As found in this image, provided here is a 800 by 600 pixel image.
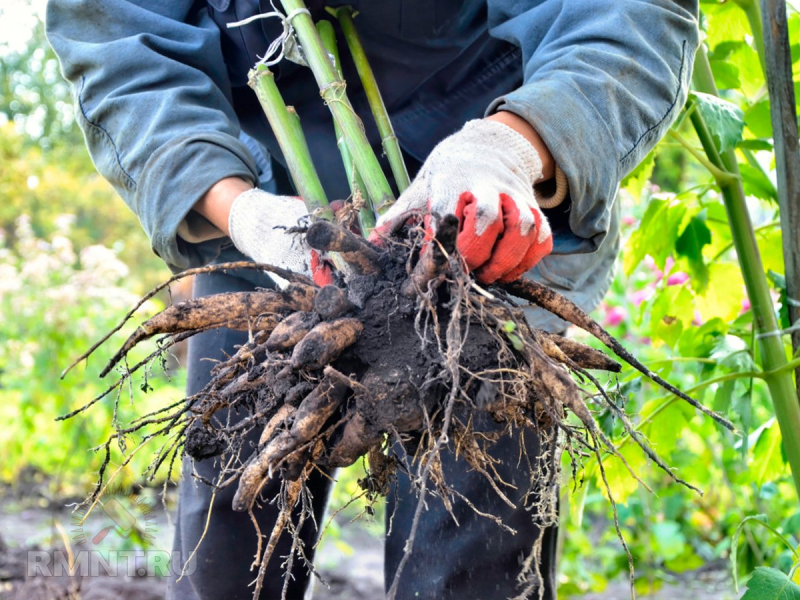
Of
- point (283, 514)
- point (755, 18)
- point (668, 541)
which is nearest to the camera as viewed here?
point (283, 514)

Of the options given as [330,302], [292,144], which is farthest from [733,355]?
[292,144]

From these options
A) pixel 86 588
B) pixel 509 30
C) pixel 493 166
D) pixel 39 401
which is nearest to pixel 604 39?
pixel 509 30

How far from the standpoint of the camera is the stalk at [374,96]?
138 cm

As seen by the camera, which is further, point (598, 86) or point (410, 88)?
point (410, 88)

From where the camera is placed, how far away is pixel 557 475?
116 centimetres

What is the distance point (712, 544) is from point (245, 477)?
2819mm

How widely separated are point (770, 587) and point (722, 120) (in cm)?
83

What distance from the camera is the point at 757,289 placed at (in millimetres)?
1513

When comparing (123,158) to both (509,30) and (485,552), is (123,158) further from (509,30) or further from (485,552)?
(485,552)

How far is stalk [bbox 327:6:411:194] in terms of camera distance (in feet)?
4.52

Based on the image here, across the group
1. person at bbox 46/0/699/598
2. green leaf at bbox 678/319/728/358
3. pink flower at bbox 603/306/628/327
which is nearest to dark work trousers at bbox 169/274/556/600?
person at bbox 46/0/699/598

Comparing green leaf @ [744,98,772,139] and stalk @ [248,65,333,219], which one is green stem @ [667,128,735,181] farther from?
stalk @ [248,65,333,219]

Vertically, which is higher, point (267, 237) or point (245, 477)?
point (267, 237)

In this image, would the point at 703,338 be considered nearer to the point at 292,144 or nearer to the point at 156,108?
the point at 292,144
